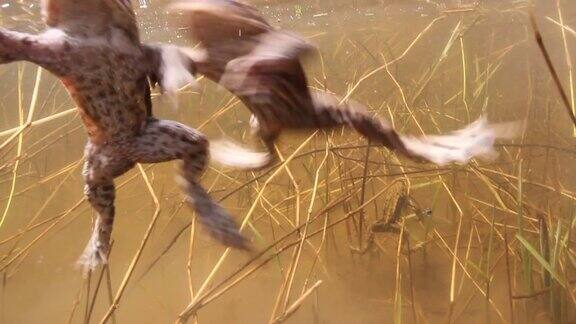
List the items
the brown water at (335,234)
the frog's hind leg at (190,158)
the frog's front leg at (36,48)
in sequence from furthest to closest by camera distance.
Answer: the brown water at (335,234)
the frog's hind leg at (190,158)
the frog's front leg at (36,48)

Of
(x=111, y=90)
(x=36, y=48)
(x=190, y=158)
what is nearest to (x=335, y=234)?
(x=190, y=158)

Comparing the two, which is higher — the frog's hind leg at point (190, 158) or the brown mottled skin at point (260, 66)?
the brown mottled skin at point (260, 66)

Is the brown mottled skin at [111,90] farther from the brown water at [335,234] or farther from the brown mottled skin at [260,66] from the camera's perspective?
the brown water at [335,234]

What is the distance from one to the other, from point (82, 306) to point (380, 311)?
1862 millimetres

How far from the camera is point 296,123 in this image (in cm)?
100

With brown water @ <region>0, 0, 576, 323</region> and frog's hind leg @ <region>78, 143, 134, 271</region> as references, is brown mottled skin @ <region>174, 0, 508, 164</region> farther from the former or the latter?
brown water @ <region>0, 0, 576, 323</region>

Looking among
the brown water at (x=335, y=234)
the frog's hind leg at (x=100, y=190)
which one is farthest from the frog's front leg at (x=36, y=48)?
the brown water at (x=335, y=234)

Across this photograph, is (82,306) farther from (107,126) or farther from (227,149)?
(107,126)

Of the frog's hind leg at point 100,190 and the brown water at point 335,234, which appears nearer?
the frog's hind leg at point 100,190

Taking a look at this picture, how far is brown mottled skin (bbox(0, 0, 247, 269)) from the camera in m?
0.89

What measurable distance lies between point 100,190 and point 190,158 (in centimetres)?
22

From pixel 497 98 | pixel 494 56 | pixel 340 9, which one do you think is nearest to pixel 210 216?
pixel 497 98

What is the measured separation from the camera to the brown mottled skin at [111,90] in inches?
35.1

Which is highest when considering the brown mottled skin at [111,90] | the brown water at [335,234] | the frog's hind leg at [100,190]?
the brown mottled skin at [111,90]
